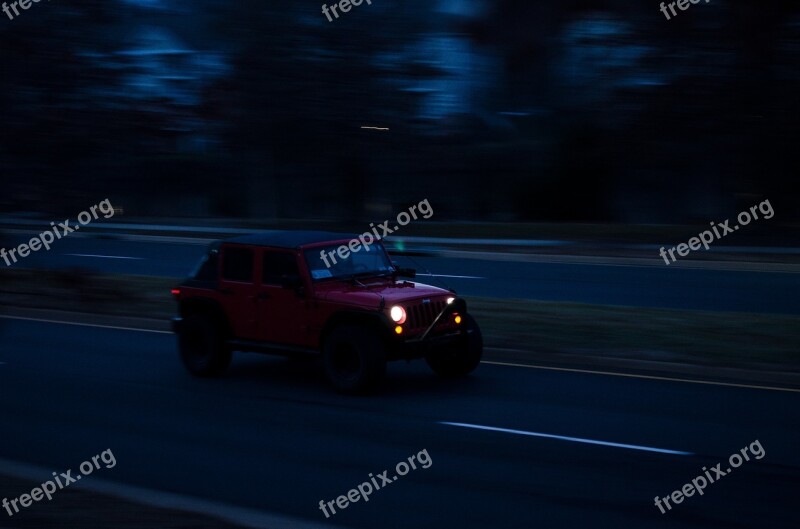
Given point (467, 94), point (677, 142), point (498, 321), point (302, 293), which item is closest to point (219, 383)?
point (302, 293)

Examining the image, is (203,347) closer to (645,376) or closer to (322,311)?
(322,311)

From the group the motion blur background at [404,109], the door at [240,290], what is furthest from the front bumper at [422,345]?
the motion blur background at [404,109]

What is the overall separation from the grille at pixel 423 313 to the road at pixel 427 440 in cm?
80

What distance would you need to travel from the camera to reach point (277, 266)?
1224 cm

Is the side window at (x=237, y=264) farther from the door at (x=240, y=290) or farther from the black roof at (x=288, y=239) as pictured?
the black roof at (x=288, y=239)

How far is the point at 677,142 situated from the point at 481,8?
54.9 feet

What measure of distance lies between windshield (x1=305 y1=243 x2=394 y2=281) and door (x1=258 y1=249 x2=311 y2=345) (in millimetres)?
219

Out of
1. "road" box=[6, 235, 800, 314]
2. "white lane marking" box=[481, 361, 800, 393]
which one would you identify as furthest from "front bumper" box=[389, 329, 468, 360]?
"road" box=[6, 235, 800, 314]

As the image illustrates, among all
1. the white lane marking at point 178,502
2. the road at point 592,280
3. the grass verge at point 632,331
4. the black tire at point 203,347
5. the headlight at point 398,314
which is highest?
the headlight at point 398,314

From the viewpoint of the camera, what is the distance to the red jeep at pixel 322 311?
37.0 ft

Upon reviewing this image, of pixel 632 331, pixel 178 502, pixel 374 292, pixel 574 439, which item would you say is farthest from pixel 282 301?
pixel 632 331

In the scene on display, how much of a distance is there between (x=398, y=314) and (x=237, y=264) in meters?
2.46

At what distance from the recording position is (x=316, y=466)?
340 inches

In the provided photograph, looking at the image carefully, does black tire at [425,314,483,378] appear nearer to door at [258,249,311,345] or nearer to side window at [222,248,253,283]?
door at [258,249,311,345]
